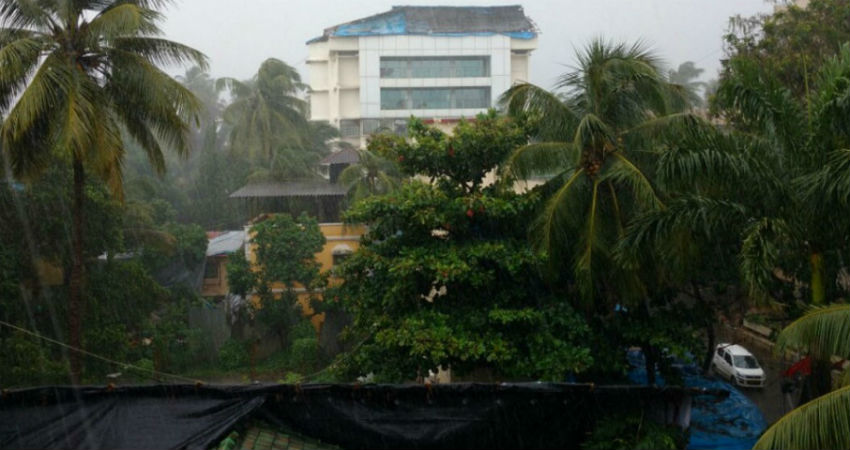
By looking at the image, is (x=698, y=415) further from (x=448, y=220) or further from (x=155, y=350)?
(x=155, y=350)

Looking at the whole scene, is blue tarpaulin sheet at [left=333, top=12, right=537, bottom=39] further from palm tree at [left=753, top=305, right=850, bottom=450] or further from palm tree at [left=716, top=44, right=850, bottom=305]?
palm tree at [left=753, top=305, right=850, bottom=450]

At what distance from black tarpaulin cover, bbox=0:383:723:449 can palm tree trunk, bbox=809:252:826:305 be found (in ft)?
4.58

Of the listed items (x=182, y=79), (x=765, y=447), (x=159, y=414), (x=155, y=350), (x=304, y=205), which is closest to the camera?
(x=765, y=447)

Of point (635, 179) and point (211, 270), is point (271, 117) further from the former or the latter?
point (635, 179)

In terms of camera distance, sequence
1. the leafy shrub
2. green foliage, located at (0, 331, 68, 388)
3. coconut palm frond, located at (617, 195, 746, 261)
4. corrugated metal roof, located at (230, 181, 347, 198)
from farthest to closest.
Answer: corrugated metal roof, located at (230, 181, 347, 198), the leafy shrub, green foliage, located at (0, 331, 68, 388), coconut palm frond, located at (617, 195, 746, 261)

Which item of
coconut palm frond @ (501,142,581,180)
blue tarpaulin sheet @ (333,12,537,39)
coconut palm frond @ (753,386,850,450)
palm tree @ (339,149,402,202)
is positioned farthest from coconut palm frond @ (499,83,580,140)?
blue tarpaulin sheet @ (333,12,537,39)

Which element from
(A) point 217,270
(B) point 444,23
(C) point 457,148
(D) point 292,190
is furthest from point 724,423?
(B) point 444,23

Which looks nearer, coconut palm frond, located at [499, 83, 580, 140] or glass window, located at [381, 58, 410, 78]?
coconut palm frond, located at [499, 83, 580, 140]

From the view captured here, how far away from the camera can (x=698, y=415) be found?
10656 millimetres

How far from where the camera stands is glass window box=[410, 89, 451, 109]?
118ft

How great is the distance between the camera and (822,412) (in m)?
5.93

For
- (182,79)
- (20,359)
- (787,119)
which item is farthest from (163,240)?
(182,79)

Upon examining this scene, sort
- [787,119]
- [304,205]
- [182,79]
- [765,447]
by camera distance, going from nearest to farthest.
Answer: [765,447], [787,119], [304,205], [182,79]

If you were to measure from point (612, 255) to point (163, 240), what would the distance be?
1513cm
